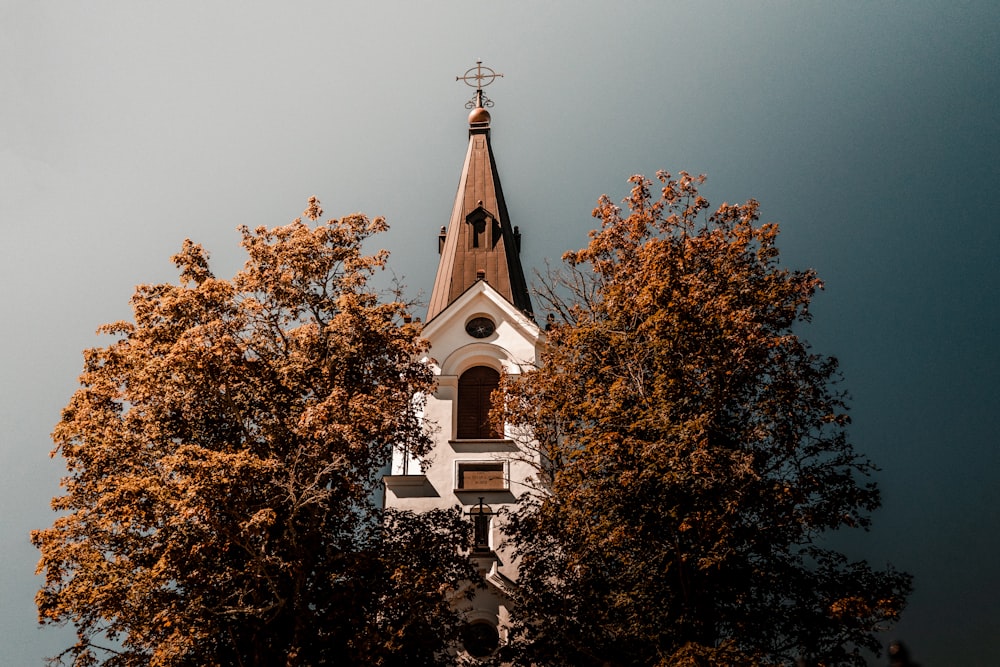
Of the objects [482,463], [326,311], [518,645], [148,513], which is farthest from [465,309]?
[148,513]

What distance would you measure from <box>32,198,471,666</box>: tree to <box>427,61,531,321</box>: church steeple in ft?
31.1

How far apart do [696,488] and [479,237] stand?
15.2m

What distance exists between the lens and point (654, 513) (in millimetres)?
15398

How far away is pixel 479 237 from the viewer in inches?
1129

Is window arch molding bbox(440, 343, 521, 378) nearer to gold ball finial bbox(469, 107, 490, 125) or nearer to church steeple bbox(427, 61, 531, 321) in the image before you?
church steeple bbox(427, 61, 531, 321)

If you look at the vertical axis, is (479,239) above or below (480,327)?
above

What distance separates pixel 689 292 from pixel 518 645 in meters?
7.02

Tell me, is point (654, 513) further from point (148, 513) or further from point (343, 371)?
point (148, 513)

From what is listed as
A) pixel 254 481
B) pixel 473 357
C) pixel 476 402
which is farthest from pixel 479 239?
pixel 254 481

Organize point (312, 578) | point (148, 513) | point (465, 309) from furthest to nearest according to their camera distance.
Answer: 1. point (465, 309)
2. point (312, 578)
3. point (148, 513)

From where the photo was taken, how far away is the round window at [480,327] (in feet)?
82.4

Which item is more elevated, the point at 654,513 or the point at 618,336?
the point at 618,336

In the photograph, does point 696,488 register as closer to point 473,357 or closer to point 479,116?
point 473,357

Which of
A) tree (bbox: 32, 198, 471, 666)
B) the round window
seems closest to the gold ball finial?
the round window
